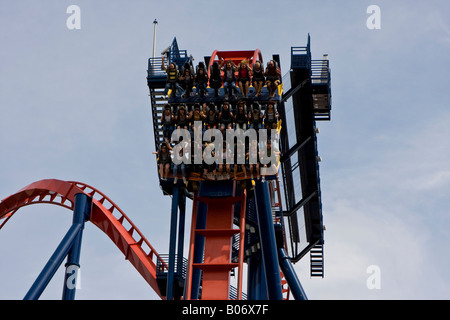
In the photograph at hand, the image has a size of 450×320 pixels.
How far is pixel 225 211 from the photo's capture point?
2897 cm

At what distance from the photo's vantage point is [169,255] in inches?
1194

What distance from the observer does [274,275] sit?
94.9 feet

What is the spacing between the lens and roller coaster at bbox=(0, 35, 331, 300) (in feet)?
93.3

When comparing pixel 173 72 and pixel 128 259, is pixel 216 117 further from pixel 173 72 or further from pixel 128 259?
pixel 128 259

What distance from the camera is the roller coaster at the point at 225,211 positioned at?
2844cm

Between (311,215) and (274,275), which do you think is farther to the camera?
(311,215)
